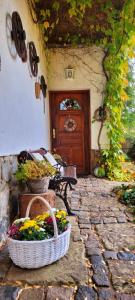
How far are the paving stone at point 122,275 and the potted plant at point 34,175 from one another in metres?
1.08

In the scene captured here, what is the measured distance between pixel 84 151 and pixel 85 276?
434cm


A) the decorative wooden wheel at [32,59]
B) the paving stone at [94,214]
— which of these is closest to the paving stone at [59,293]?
the paving stone at [94,214]

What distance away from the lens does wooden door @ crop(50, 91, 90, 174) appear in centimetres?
590

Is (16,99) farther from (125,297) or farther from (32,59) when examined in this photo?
(125,297)

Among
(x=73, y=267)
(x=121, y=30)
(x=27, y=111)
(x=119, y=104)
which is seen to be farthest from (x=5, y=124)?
(x=119, y=104)

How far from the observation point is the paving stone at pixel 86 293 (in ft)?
4.76

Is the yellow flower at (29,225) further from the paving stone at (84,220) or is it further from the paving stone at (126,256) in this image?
the paving stone at (84,220)

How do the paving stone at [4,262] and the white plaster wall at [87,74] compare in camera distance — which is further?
the white plaster wall at [87,74]

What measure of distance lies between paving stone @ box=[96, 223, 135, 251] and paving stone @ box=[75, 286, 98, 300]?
0.58 m

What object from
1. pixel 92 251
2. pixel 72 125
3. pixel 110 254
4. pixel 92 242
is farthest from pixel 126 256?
pixel 72 125

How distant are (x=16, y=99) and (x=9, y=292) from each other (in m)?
2.03

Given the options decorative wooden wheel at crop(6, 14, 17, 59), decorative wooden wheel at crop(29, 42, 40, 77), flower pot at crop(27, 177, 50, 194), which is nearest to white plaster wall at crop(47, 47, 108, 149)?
decorative wooden wheel at crop(29, 42, 40, 77)

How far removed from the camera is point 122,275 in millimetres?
1670

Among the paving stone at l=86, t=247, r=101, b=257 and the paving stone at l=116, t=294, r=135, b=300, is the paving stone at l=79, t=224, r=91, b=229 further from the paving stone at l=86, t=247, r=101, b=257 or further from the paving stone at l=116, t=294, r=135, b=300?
the paving stone at l=116, t=294, r=135, b=300
